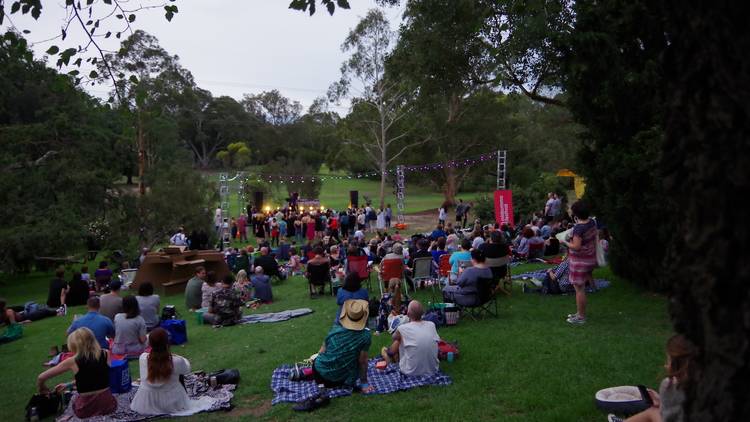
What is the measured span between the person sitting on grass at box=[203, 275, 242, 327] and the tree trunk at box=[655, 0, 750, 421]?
886 cm

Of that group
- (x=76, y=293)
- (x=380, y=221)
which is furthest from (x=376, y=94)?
(x=76, y=293)

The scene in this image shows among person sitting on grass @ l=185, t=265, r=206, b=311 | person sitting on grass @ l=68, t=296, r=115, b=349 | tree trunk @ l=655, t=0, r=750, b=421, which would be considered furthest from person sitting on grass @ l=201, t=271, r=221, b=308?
tree trunk @ l=655, t=0, r=750, b=421

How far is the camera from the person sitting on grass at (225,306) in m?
9.96

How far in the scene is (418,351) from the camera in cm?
583

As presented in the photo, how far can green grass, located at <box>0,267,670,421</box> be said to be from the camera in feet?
16.6

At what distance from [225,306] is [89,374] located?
447 centimetres

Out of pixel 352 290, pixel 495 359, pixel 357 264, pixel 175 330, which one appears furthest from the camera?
pixel 357 264

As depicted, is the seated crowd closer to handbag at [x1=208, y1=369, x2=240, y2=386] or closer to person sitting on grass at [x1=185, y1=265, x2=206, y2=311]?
person sitting on grass at [x1=185, y1=265, x2=206, y2=311]

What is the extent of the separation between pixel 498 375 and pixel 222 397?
9.25 ft

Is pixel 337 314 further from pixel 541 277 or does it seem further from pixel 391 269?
pixel 541 277

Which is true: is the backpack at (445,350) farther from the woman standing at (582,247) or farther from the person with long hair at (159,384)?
the person with long hair at (159,384)

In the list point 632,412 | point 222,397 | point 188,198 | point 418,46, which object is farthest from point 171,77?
point 632,412

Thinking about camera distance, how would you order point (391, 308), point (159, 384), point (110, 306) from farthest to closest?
point (110, 306) < point (391, 308) < point (159, 384)

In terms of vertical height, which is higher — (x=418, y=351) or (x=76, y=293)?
(x=418, y=351)
